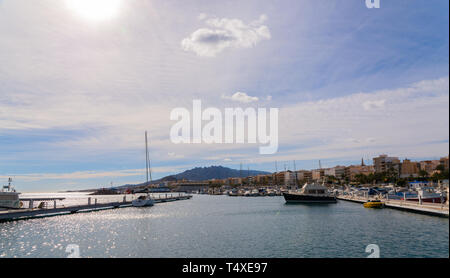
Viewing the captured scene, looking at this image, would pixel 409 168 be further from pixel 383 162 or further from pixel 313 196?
pixel 313 196

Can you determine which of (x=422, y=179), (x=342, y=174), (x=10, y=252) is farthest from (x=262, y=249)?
(x=342, y=174)

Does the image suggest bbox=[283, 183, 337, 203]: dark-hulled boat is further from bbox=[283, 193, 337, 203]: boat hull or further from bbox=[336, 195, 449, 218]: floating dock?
bbox=[336, 195, 449, 218]: floating dock

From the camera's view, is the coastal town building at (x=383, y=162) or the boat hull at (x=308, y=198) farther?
the coastal town building at (x=383, y=162)

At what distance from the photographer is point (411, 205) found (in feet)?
145

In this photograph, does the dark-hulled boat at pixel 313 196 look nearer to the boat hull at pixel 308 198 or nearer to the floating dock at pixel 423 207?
the boat hull at pixel 308 198

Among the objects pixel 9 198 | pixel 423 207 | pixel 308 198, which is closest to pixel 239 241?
pixel 423 207

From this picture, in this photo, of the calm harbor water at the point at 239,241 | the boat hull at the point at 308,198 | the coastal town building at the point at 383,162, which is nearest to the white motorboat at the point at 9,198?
the calm harbor water at the point at 239,241

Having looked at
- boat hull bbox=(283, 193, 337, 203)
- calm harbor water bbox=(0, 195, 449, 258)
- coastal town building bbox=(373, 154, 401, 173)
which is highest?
coastal town building bbox=(373, 154, 401, 173)

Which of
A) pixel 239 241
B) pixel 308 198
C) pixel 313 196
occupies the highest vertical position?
pixel 239 241

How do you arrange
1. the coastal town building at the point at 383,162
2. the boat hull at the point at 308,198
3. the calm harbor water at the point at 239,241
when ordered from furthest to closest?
the coastal town building at the point at 383,162, the boat hull at the point at 308,198, the calm harbor water at the point at 239,241

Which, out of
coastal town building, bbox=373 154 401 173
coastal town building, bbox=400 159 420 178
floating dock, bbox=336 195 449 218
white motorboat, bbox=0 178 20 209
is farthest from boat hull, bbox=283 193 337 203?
coastal town building, bbox=400 159 420 178
